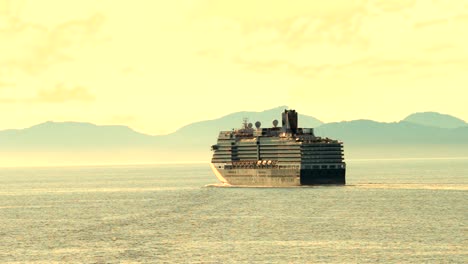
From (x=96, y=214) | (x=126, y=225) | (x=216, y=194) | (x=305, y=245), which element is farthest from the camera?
(x=216, y=194)

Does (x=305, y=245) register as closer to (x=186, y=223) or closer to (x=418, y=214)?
(x=186, y=223)

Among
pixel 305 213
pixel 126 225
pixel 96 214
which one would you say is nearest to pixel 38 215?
pixel 96 214

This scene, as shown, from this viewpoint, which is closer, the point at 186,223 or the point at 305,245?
the point at 305,245

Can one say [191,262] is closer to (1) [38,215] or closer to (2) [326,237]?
(2) [326,237]

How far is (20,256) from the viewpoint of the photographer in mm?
86562

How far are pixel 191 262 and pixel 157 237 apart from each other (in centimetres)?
2099

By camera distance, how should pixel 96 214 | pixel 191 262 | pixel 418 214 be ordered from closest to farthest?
pixel 191 262 → pixel 418 214 → pixel 96 214

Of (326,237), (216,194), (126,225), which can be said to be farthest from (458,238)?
(216,194)

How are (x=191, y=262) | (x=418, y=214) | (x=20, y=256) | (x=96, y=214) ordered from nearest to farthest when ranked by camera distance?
(x=191, y=262) → (x=20, y=256) → (x=418, y=214) → (x=96, y=214)

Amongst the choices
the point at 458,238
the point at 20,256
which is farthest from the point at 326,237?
the point at 20,256

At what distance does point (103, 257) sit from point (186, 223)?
115 ft

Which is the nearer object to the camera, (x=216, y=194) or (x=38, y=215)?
(x=38, y=215)

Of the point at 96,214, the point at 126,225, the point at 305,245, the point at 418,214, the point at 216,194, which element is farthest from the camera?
the point at 216,194

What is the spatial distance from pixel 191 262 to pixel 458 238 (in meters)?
31.1
